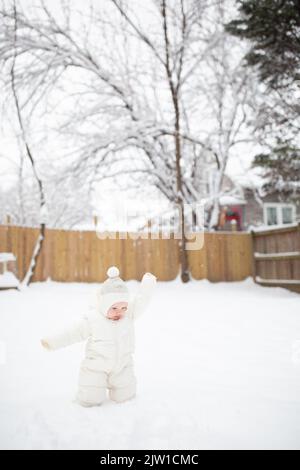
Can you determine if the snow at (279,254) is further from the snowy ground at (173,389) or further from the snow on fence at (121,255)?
the snowy ground at (173,389)

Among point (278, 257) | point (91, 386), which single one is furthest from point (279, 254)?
point (91, 386)

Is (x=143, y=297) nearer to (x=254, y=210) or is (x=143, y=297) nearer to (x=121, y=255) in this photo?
(x=121, y=255)

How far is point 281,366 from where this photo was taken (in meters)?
2.81

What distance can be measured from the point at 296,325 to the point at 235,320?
0.81 m

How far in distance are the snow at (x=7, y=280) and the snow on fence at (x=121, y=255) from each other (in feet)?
3.34

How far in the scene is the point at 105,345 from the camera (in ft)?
7.02

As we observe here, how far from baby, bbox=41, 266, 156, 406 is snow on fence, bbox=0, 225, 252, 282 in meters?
6.68

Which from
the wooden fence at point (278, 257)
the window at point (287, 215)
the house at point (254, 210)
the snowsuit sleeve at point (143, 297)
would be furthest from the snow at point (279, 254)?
the window at point (287, 215)

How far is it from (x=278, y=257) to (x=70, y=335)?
770 centimetres

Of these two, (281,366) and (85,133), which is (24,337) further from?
(85,133)

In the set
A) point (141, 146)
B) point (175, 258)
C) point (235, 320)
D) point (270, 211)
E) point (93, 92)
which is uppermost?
point (93, 92)

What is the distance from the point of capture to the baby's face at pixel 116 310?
2.19 m
